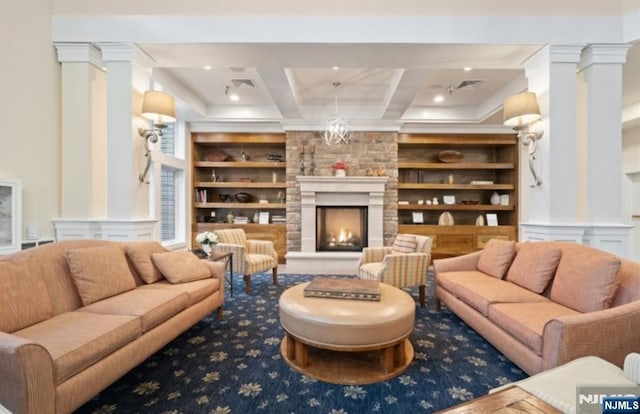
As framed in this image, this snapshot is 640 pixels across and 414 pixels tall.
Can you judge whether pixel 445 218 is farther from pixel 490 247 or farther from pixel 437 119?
pixel 490 247

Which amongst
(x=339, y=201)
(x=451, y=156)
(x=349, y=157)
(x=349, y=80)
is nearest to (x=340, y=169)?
(x=349, y=157)

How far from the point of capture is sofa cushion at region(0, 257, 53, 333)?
1714mm

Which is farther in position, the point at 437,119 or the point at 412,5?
the point at 437,119

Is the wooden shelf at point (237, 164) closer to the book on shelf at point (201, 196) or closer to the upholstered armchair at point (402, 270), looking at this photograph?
the book on shelf at point (201, 196)

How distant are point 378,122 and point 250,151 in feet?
9.18

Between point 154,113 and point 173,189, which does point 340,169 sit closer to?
point 173,189

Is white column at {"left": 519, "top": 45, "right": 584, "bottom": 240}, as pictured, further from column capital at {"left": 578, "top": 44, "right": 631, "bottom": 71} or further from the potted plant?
the potted plant

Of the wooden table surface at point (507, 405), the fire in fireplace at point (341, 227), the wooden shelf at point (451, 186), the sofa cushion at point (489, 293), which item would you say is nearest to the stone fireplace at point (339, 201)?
the fire in fireplace at point (341, 227)

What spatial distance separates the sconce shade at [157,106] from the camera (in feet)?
10.5

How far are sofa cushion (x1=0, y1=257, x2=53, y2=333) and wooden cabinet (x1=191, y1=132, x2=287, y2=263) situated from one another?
4116mm

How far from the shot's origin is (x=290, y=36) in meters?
3.12

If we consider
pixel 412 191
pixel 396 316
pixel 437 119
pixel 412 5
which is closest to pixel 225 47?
pixel 412 5

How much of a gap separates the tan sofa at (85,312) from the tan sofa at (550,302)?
239 centimetres

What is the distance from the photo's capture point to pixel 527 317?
2.04m
